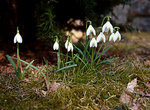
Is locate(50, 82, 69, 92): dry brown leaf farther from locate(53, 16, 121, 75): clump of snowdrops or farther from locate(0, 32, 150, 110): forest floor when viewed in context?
locate(53, 16, 121, 75): clump of snowdrops

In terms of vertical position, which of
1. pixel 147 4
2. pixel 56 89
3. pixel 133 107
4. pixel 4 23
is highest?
pixel 147 4

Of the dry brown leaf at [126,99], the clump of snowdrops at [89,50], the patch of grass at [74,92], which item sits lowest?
the dry brown leaf at [126,99]

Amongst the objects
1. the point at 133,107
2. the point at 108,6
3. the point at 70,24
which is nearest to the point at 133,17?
the point at 108,6

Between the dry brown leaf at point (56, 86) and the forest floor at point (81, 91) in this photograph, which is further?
the dry brown leaf at point (56, 86)

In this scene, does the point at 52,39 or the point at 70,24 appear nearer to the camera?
the point at 52,39

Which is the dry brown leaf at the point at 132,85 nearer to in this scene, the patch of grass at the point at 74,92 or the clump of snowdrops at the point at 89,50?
the patch of grass at the point at 74,92

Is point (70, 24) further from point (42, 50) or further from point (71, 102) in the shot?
point (71, 102)

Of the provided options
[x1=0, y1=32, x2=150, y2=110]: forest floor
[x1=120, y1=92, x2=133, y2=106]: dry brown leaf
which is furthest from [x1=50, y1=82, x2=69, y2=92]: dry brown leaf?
[x1=120, y1=92, x2=133, y2=106]: dry brown leaf

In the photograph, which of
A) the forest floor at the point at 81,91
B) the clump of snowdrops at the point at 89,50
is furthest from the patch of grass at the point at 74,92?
the clump of snowdrops at the point at 89,50

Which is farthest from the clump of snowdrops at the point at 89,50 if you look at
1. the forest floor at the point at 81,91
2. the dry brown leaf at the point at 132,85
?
the dry brown leaf at the point at 132,85

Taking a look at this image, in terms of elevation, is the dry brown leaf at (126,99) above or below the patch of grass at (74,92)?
below

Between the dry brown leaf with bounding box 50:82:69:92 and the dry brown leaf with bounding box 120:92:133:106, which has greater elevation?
the dry brown leaf with bounding box 50:82:69:92
